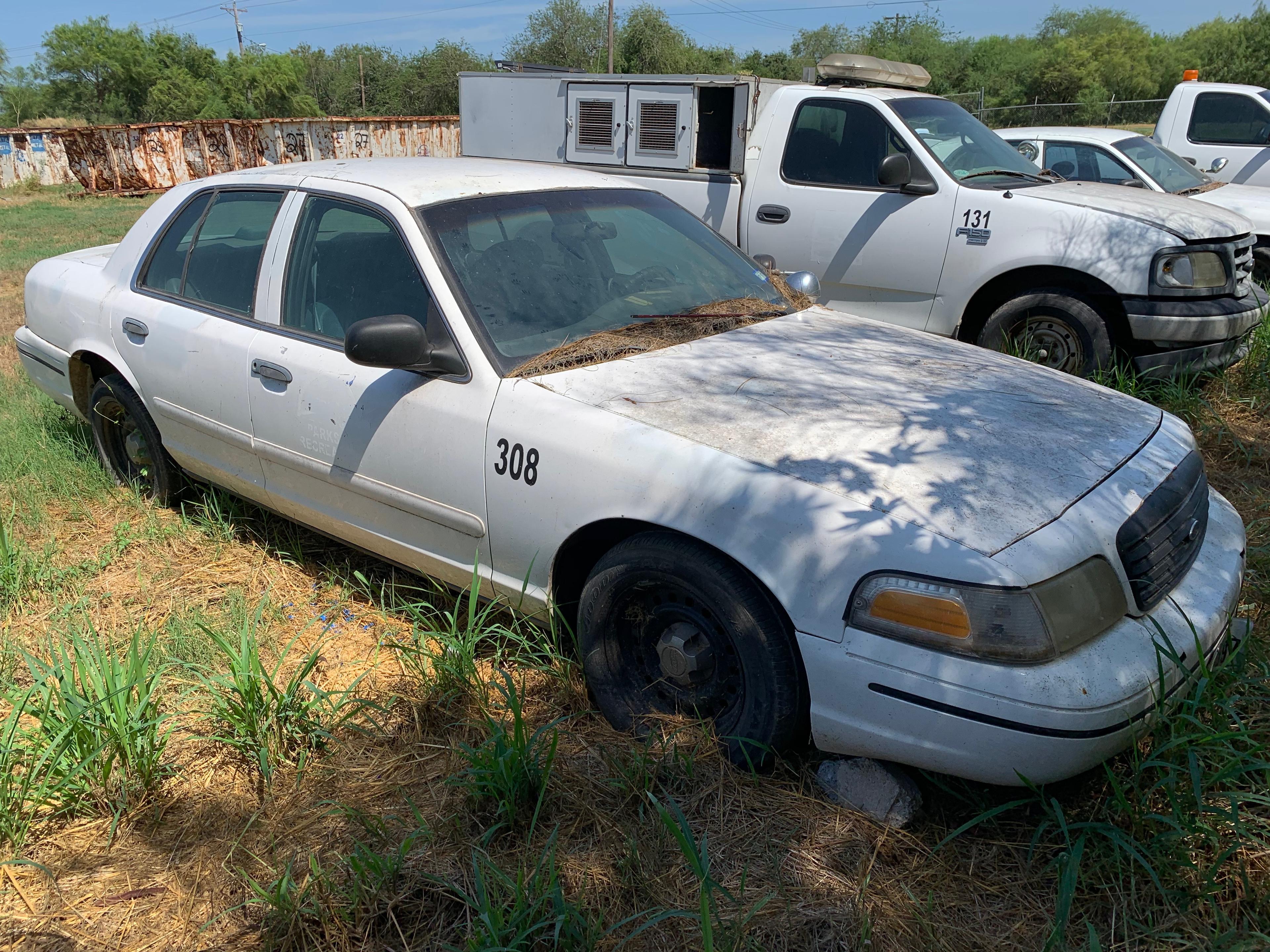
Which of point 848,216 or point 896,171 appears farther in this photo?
point 848,216

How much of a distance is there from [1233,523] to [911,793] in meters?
1.43

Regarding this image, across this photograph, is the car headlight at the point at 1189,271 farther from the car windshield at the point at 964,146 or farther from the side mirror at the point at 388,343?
the side mirror at the point at 388,343

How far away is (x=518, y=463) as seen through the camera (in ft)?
9.26

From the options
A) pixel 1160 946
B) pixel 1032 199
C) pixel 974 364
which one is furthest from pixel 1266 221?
pixel 1160 946

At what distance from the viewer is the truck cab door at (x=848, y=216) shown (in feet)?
19.1

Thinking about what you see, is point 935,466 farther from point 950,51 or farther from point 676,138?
point 950,51

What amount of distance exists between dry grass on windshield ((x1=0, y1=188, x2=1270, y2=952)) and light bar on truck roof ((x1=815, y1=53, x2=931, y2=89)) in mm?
4606

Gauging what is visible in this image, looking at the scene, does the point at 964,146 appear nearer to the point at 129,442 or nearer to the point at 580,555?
the point at 580,555

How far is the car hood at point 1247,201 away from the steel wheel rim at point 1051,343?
118 inches

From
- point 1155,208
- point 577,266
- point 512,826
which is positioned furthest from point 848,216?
point 512,826

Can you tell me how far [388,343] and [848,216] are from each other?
13.0 ft

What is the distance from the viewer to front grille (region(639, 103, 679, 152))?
272 inches

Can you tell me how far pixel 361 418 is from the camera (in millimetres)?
3213

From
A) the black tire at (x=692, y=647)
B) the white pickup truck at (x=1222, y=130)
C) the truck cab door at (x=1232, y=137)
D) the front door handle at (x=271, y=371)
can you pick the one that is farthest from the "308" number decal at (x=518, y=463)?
the white pickup truck at (x=1222, y=130)
